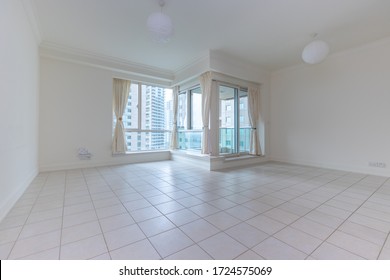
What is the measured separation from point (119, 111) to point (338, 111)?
5781 millimetres

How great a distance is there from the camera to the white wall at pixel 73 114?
409 centimetres

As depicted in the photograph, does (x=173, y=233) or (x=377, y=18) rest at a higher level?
(x=377, y=18)

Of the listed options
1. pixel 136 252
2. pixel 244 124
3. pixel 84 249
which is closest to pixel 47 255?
pixel 84 249

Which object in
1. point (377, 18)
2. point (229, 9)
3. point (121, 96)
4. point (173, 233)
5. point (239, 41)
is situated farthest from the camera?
point (121, 96)

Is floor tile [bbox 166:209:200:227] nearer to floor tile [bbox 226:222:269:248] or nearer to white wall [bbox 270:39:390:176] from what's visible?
floor tile [bbox 226:222:269:248]

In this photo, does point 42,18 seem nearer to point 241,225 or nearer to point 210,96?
point 210,96

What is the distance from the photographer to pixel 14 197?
2354 millimetres

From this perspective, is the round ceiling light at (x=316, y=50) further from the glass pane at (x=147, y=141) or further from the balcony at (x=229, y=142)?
the glass pane at (x=147, y=141)

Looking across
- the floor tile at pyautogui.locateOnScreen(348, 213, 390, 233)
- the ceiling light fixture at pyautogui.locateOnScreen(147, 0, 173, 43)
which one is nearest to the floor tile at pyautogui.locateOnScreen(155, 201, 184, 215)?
the floor tile at pyautogui.locateOnScreen(348, 213, 390, 233)

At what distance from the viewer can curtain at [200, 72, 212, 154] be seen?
4574mm
